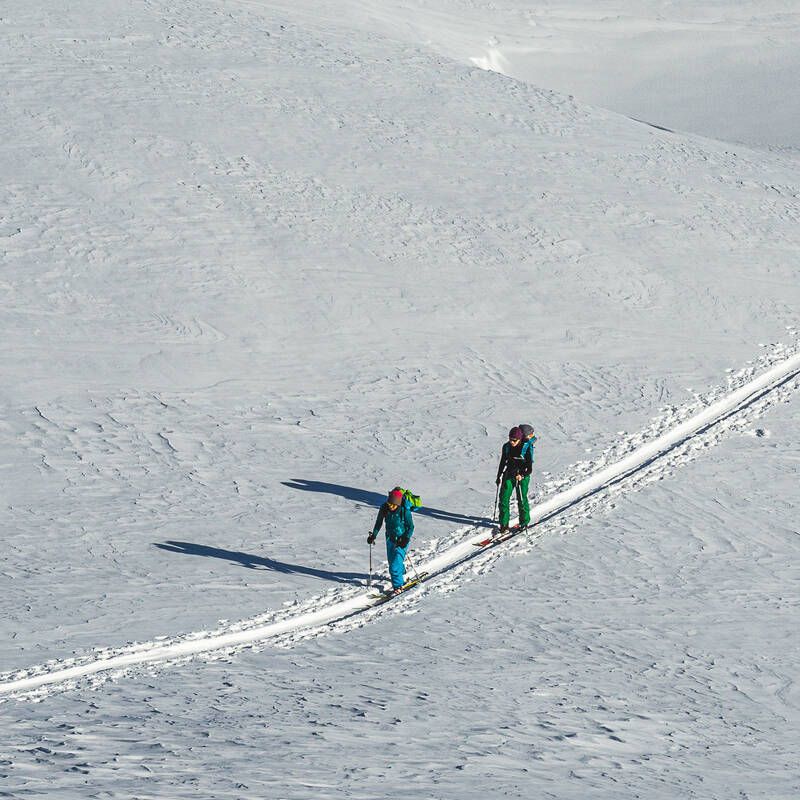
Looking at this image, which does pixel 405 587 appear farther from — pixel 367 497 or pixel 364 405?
pixel 364 405

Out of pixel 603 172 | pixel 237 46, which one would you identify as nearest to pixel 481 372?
pixel 603 172

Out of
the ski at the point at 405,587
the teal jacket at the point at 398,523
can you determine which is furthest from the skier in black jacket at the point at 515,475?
the teal jacket at the point at 398,523

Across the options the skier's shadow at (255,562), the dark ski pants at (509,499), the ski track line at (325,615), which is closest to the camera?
the ski track line at (325,615)

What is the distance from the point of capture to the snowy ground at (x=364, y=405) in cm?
1008

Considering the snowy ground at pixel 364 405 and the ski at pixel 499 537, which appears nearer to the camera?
the snowy ground at pixel 364 405

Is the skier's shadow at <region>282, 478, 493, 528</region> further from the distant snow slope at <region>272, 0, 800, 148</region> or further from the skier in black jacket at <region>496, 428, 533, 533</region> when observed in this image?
the distant snow slope at <region>272, 0, 800, 148</region>

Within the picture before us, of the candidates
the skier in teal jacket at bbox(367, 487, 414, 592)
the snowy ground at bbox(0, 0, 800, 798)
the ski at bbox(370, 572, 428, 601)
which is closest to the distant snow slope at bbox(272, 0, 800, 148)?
the snowy ground at bbox(0, 0, 800, 798)

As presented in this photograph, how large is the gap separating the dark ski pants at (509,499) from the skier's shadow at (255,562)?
6.91ft

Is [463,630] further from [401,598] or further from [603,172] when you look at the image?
[603,172]

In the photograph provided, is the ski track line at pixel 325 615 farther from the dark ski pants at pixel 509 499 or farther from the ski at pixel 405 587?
the dark ski pants at pixel 509 499

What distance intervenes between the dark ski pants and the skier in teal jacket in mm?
2064

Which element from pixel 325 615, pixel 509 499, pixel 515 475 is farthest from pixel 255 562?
pixel 515 475

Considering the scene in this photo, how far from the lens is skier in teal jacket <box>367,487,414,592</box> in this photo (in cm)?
1372

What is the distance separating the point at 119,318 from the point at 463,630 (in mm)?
11014
